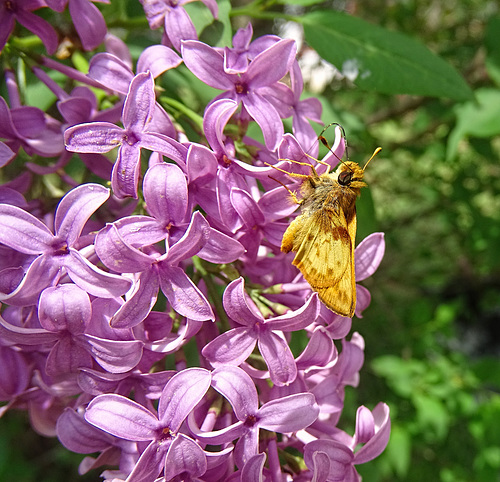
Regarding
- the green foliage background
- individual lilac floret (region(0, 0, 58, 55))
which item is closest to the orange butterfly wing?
the green foliage background

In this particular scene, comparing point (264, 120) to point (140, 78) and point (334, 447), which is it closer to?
point (140, 78)

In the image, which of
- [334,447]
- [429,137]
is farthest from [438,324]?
[334,447]

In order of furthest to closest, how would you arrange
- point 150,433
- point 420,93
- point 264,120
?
point 420,93
point 264,120
point 150,433

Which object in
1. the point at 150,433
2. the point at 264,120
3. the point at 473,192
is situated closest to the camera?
the point at 150,433

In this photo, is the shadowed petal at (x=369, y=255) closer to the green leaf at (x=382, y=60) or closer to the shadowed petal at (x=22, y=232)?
the green leaf at (x=382, y=60)

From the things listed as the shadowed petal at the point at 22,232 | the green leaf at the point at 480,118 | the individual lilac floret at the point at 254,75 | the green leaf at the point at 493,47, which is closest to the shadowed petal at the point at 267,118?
the individual lilac floret at the point at 254,75
